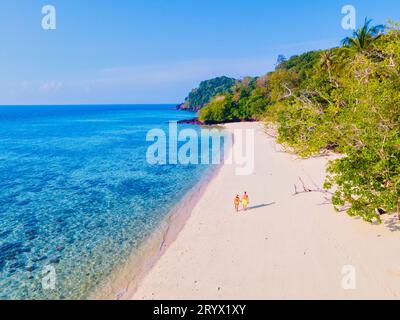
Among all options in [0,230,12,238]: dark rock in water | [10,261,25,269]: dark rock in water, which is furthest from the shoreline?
[0,230,12,238]: dark rock in water

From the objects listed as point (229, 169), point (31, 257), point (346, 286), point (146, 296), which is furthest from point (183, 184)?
point (346, 286)

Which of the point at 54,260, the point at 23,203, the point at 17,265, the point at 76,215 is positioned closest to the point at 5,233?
the point at 76,215

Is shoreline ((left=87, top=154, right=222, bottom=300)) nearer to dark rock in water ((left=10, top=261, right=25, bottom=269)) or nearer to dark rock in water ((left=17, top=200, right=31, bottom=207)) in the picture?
dark rock in water ((left=10, top=261, right=25, bottom=269))

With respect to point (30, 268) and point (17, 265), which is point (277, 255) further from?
point (17, 265)

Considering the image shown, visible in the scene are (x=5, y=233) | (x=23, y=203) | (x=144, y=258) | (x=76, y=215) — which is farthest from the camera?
(x=23, y=203)

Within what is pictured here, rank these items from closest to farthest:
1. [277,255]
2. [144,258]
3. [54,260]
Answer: [277,255] → [144,258] → [54,260]
